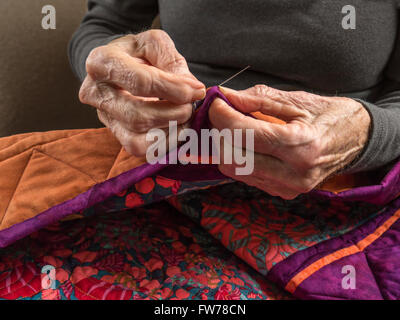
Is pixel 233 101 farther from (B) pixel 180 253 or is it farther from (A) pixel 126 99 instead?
(B) pixel 180 253

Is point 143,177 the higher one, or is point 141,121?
point 141,121

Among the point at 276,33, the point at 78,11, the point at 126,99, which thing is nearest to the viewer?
the point at 126,99

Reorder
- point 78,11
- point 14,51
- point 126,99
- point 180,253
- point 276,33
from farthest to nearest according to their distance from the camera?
point 78,11
point 14,51
point 276,33
point 180,253
point 126,99

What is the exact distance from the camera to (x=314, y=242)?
2.07 feet

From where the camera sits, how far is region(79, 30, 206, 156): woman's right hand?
0.48 m

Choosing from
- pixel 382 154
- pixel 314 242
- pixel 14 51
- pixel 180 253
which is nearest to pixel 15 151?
pixel 180 253

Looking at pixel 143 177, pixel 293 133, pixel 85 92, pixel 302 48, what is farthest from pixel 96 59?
pixel 302 48

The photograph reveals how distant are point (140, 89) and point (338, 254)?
0.43 m

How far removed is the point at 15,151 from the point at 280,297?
0.50 meters

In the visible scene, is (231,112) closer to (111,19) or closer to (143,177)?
(143,177)

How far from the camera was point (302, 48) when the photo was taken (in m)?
0.73

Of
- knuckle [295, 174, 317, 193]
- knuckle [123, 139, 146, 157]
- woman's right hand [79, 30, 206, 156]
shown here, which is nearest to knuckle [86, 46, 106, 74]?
woman's right hand [79, 30, 206, 156]

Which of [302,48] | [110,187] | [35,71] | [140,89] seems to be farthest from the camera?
[35,71]

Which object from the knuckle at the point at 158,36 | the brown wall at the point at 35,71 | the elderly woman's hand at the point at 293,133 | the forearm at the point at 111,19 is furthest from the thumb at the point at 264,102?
the brown wall at the point at 35,71
